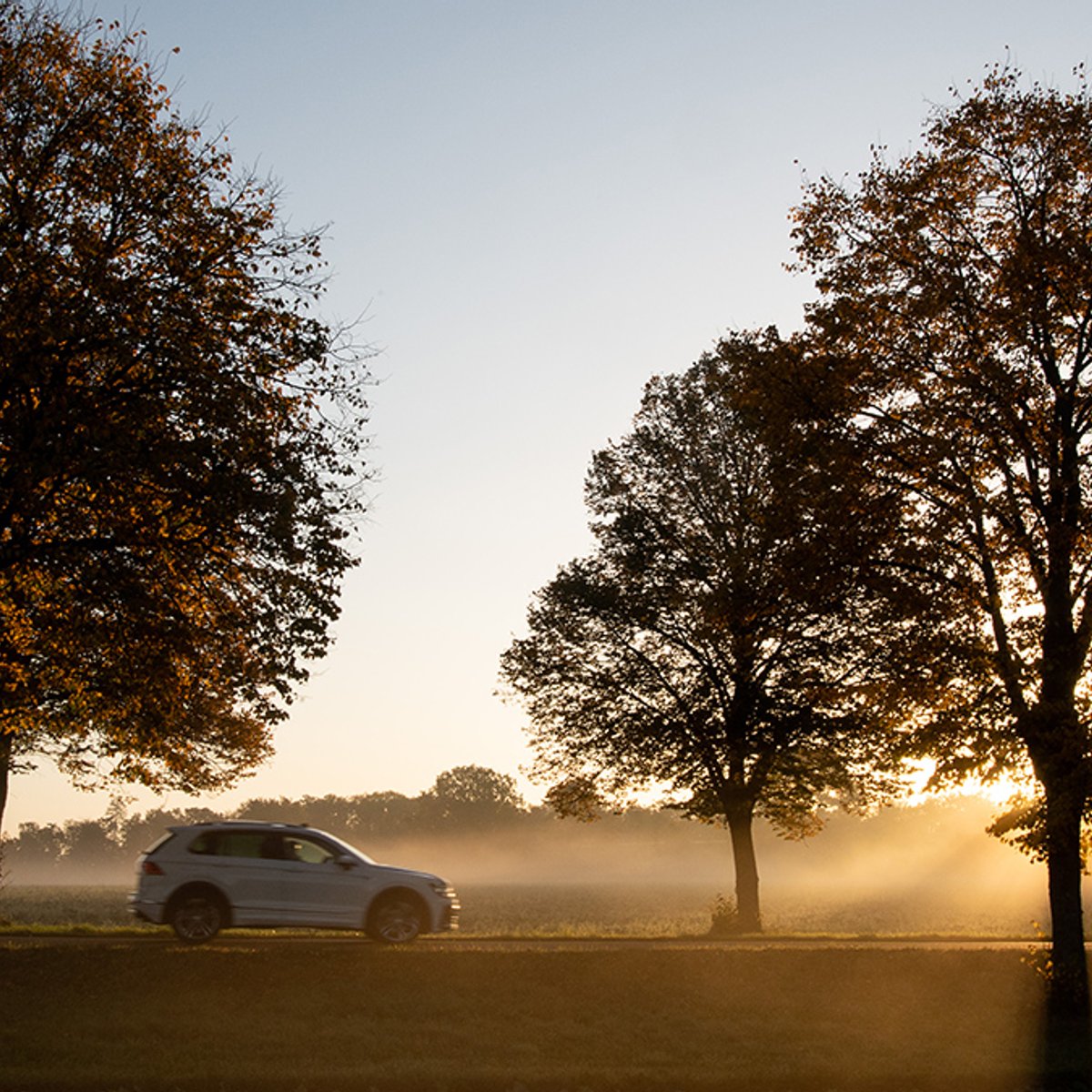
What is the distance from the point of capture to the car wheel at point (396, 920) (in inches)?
778

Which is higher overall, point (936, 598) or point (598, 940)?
point (936, 598)

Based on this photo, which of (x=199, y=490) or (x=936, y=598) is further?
(x=936, y=598)

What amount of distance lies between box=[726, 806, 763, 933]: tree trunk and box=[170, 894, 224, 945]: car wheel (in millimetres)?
12841

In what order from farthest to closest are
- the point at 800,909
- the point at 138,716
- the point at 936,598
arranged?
the point at 800,909 < the point at 138,716 < the point at 936,598

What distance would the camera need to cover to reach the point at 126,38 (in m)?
19.1

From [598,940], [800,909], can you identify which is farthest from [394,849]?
[598,940]

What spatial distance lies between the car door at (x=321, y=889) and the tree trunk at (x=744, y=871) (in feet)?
36.6

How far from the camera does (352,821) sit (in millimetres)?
174750

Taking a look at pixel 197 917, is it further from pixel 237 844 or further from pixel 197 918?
pixel 237 844

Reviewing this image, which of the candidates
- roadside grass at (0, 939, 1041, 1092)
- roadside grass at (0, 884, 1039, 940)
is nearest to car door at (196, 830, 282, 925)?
roadside grass at (0, 939, 1041, 1092)

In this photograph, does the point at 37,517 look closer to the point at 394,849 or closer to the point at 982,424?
the point at 982,424

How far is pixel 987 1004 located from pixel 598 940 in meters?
8.26

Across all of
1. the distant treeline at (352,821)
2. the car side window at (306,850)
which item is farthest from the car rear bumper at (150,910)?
the distant treeline at (352,821)

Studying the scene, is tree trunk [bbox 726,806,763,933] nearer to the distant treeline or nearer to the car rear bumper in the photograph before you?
the car rear bumper
